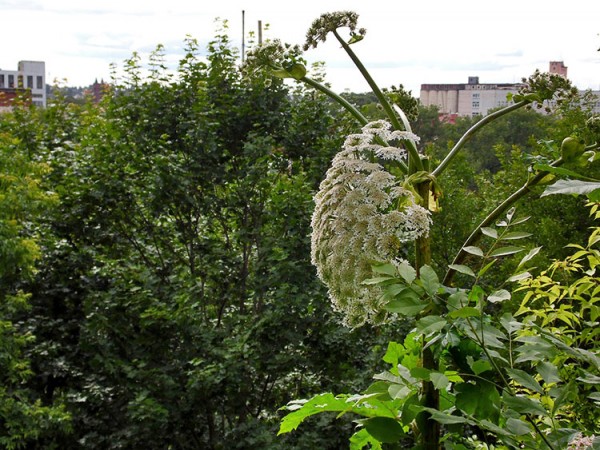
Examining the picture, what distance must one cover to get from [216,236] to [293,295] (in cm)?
140

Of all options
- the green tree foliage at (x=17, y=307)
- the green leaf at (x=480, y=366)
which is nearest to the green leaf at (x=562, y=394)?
the green leaf at (x=480, y=366)

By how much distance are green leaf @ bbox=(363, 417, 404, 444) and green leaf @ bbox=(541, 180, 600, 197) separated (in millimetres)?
→ 475

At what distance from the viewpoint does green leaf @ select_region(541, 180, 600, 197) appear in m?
1.06

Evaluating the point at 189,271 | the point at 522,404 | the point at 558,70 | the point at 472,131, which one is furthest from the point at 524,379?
the point at 189,271

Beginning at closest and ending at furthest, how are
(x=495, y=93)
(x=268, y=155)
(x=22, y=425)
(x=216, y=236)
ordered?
(x=22, y=425), (x=268, y=155), (x=216, y=236), (x=495, y=93)

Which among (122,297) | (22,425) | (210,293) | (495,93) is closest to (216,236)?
(210,293)

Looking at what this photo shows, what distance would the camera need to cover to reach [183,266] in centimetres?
774

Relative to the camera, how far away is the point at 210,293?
765cm

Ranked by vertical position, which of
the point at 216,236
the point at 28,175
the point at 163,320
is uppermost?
the point at 28,175

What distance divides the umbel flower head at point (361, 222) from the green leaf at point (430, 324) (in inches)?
5.2

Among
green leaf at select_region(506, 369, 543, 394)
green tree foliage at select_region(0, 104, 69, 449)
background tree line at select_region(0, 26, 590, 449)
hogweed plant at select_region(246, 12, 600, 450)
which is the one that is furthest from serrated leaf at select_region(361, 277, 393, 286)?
green tree foliage at select_region(0, 104, 69, 449)

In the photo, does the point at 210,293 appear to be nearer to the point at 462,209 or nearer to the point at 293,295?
the point at 293,295

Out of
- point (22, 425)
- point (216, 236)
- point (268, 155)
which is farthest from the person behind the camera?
point (216, 236)

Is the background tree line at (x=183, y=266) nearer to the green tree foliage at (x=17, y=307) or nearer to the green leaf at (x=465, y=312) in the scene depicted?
the green tree foliage at (x=17, y=307)
